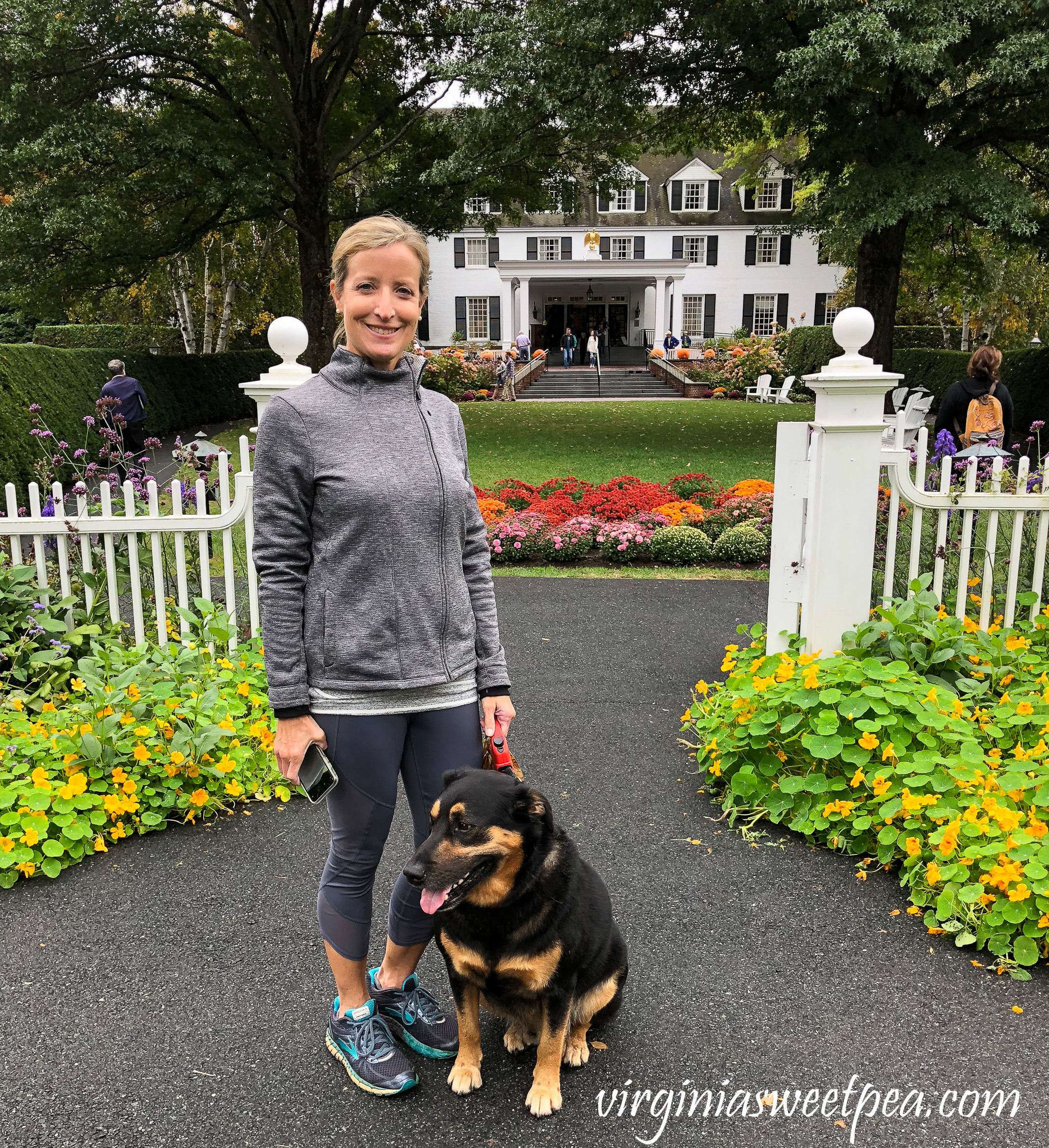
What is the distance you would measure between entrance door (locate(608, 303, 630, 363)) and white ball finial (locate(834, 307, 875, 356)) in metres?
42.5

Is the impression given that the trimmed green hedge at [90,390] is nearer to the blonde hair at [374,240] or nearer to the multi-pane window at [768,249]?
the blonde hair at [374,240]

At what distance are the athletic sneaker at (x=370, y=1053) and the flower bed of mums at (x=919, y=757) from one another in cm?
185

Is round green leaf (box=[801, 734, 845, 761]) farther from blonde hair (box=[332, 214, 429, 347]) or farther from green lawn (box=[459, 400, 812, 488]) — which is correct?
green lawn (box=[459, 400, 812, 488])

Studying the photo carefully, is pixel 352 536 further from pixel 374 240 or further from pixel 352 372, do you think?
pixel 374 240

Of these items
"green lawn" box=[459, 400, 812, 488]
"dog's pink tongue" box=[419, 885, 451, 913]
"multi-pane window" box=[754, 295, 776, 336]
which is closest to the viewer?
"dog's pink tongue" box=[419, 885, 451, 913]

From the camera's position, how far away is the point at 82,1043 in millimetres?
2609

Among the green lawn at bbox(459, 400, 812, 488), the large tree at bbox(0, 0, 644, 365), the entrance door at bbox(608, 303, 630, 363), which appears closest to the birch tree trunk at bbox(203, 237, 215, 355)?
the large tree at bbox(0, 0, 644, 365)

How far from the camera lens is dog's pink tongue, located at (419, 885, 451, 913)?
199cm

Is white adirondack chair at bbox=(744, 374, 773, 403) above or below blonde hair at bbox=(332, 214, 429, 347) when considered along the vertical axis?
below

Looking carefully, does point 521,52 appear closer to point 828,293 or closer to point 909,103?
point 909,103

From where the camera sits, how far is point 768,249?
4053cm

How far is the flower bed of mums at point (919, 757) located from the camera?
119 inches

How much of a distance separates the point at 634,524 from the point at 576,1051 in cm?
684

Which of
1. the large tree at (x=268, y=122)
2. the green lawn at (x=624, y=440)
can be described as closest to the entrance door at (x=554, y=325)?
the green lawn at (x=624, y=440)
